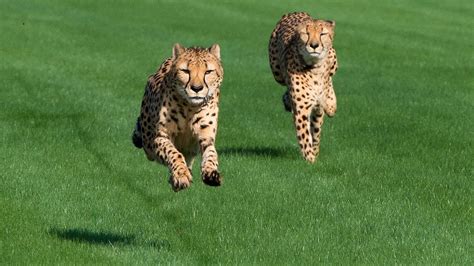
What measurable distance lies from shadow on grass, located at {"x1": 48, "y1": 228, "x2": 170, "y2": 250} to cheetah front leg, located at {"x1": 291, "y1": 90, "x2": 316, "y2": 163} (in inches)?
166

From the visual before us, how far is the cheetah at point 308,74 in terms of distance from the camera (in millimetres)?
13805

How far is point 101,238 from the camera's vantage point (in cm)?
991

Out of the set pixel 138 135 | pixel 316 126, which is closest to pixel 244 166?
pixel 316 126

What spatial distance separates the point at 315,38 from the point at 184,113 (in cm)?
494

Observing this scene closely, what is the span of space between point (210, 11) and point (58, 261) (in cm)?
2590

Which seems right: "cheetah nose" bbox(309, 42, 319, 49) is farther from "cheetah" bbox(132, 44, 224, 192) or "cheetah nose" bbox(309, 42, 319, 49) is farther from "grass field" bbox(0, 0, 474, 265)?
"cheetah" bbox(132, 44, 224, 192)

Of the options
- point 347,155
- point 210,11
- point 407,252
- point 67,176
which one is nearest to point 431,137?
point 347,155

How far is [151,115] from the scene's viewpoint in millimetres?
9352

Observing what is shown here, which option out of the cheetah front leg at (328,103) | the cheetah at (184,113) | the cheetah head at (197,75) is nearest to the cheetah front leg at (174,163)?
the cheetah at (184,113)

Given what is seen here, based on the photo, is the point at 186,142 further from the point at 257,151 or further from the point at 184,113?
the point at 257,151

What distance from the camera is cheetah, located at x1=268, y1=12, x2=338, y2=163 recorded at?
1380 cm

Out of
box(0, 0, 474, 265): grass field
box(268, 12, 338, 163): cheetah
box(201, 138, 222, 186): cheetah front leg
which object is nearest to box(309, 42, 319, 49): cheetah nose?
box(268, 12, 338, 163): cheetah

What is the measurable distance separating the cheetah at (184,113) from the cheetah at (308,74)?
4400 mm

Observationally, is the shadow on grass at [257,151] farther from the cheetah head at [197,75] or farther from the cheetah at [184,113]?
the cheetah head at [197,75]
